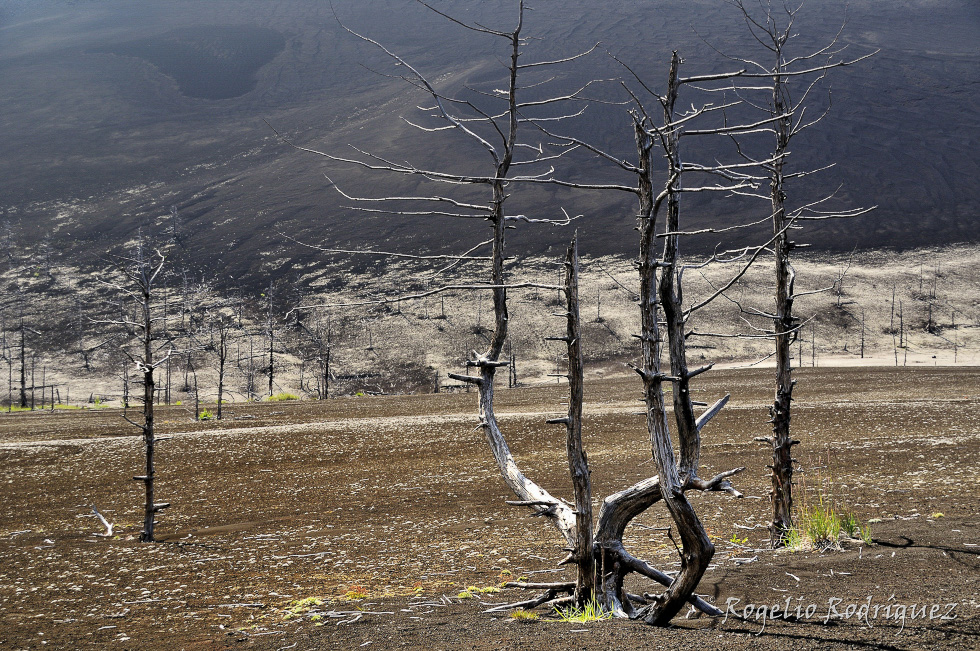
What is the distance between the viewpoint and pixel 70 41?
181000 mm

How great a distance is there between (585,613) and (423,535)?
6.94 metres

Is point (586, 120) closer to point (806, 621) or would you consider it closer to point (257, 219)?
point (257, 219)

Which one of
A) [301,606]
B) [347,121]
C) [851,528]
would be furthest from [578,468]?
[347,121]

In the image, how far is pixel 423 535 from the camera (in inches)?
494

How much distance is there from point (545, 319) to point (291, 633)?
59.0m

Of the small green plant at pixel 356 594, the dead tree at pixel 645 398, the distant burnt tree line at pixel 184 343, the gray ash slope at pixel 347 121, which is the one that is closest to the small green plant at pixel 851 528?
the dead tree at pixel 645 398

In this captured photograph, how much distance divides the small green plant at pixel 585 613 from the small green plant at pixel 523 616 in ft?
0.69

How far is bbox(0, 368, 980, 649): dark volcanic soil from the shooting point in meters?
5.75

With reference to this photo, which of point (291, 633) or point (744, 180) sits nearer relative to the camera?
point (744, 180)

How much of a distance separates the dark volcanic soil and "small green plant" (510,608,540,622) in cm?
13

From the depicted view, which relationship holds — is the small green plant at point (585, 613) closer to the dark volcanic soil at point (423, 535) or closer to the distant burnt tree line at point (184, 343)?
the dark volcanic soil at point (423, 535)

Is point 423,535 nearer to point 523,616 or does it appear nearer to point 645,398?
point 523,616

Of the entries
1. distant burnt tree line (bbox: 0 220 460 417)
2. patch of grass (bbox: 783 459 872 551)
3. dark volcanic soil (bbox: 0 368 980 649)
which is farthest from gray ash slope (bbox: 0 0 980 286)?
patch of grass (bbox: 783 459 872 551)

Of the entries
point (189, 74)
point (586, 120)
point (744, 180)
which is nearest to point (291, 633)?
point (744, 180)
